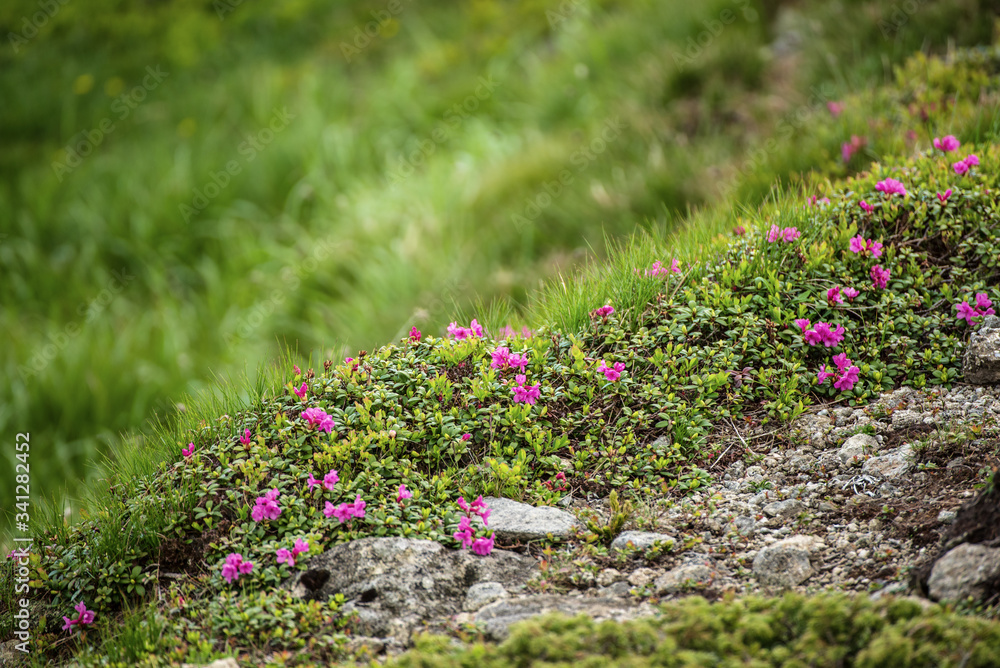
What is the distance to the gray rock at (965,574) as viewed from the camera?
217cm

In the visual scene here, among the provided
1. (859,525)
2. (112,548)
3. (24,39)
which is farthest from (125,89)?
(859,525)

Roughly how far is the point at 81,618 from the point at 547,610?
1700mm

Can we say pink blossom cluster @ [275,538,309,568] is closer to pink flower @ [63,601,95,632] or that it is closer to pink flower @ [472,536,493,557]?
pink flower @ [472,536,493,557]

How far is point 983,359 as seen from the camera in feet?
10.3

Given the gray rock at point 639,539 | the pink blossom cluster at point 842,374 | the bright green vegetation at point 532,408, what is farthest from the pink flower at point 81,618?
the pink blossom cluster at point 842,374

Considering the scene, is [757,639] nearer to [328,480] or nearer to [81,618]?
[328,480]

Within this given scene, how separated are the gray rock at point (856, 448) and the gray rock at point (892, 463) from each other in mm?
44

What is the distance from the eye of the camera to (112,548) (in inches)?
116

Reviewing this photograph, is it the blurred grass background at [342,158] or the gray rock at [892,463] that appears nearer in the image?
the gray rock at [892,463]

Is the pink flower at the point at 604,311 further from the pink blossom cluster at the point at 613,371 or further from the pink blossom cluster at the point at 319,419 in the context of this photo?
the pink blossom cluster at the point at 319,419

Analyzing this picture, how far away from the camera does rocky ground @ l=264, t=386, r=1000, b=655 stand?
8.30 ft

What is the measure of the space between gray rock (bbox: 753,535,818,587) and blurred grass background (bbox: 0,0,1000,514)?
2232 mm

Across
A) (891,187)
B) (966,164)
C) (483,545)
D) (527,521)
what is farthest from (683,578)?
(966,164)

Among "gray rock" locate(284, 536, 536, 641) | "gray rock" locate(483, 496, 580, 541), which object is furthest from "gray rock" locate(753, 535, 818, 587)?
"gray rock" locate(284, 536, 536, 641)
